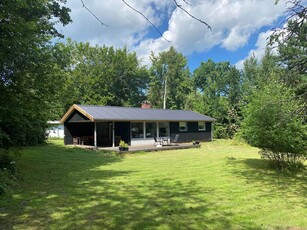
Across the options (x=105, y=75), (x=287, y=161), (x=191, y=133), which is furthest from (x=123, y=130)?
(x=105, y=75)

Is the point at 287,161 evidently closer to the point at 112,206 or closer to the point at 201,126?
the point at 112,206

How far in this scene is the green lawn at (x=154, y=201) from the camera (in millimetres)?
4914

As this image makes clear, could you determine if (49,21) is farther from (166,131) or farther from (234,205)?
(234,205)

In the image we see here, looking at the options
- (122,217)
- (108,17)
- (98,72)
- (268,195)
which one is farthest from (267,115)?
(98,72)

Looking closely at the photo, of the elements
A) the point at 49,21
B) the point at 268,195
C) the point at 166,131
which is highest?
the point at 49,21

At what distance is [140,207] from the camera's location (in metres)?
5.84

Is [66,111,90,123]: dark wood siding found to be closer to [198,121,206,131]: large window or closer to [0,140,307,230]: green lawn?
[198,121,206,131]: large window

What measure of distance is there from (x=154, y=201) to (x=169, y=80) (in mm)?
46064

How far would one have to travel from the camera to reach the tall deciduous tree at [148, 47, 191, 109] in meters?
51.1

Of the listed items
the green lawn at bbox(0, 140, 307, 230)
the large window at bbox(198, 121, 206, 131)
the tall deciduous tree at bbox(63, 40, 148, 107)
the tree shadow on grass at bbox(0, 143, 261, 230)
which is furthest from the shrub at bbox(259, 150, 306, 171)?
the tall deciduous tree at bbox(63, 40, 148, 107)

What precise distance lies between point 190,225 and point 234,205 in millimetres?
1730

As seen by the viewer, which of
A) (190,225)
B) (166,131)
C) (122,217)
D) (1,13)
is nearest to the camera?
(190,225)

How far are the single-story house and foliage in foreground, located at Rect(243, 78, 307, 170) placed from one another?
38.2ft

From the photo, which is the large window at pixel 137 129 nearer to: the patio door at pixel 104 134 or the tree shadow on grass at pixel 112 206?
the patio door at pixel 104 134
